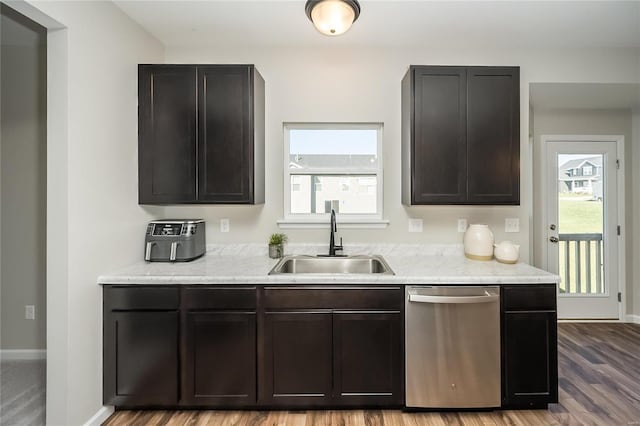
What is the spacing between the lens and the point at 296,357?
81.7 inches

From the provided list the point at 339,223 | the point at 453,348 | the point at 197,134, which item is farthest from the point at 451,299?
the point at 197,134

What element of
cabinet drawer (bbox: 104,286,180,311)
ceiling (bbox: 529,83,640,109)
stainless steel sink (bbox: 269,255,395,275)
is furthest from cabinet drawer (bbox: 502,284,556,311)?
cabinet drawer (bbox: 104,286,180,311)

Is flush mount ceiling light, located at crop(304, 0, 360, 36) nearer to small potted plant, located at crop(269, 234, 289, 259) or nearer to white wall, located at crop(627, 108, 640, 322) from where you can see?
small potted plant, located at crop(269, 234, 289, 259)

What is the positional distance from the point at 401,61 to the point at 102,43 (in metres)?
2.21

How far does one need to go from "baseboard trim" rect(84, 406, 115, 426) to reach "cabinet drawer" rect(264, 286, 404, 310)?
3.94 ft

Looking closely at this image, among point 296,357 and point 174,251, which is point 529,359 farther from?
point 174,251

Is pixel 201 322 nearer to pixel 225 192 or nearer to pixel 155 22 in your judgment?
pixel 225 192

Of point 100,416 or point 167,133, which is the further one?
point 167,133

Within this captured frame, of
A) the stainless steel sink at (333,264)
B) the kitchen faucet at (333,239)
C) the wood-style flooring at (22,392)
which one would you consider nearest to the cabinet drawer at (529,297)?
the stainless steel sink at (333,264)

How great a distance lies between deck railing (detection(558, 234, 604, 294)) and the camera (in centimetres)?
369

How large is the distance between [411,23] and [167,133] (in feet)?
6.50

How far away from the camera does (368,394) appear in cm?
208

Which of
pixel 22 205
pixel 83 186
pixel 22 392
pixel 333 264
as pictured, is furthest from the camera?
pixel 22 205

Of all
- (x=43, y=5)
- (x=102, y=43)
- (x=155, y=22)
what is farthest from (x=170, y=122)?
(x=43, y=5)
